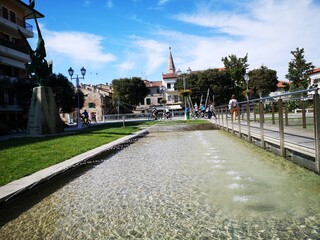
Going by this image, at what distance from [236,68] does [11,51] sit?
44.4m

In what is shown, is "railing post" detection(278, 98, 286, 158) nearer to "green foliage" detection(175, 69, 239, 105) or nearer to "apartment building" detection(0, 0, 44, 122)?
"apartment building" detection(0, 0, 44, 122)

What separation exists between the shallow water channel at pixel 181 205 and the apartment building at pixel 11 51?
26.0 metres

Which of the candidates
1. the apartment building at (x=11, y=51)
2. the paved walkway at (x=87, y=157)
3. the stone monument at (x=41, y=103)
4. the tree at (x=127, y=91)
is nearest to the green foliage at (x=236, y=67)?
the tree at (x=127, y=91)

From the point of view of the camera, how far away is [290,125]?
6.20 m

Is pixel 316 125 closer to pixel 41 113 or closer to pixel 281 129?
pixel 281 129

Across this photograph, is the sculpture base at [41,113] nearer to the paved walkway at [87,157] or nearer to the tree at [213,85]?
the paved walkway at [87,157]

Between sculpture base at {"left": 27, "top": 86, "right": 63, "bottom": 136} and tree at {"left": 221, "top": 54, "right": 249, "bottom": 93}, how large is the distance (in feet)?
158

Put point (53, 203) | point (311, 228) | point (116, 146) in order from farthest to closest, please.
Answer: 1. point (116, 146)
2. point (53, 203)
3. point (311, 228)

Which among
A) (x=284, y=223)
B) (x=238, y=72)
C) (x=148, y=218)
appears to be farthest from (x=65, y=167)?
(x=238, y=72)

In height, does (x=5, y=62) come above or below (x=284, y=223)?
above

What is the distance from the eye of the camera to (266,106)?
7.53 meters

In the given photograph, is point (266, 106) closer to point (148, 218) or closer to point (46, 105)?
point (148, 218)

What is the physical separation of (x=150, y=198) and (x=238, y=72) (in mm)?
58358

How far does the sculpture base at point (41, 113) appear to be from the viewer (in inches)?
636
